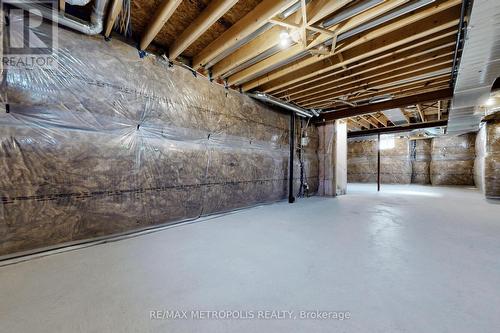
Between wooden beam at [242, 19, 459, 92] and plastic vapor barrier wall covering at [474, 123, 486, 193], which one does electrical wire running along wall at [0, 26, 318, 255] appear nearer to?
wooden beam at [242, 19, 459, 92]

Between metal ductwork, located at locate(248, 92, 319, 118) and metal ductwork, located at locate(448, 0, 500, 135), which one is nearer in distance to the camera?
metal ductwork, located at locate(448, 0, 500, 135)

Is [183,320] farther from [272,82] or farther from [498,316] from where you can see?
[272,82]

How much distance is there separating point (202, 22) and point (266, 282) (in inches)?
103

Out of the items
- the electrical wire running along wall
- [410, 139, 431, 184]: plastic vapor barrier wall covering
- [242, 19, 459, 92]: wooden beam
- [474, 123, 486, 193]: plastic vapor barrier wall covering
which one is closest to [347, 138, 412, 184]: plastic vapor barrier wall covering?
[410, 139, 431, 184]: plastic vapor barrier wall covering

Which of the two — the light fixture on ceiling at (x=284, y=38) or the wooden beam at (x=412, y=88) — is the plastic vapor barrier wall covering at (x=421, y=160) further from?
the light fixture on ceiling at (x=284, y=38)

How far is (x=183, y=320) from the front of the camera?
1.13m

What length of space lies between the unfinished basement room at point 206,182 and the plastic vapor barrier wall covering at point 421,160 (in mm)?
7014

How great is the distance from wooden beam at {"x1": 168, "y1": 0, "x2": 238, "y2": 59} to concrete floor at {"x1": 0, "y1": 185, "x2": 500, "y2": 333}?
7.77 feet

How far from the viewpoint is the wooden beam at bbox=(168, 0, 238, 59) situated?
203 cm

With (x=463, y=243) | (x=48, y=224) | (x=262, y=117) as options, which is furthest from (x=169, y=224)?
(x=463, y=243)

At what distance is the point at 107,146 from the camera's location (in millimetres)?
2443

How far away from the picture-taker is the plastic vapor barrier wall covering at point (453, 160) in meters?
8.95

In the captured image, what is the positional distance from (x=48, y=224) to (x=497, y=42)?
195 inches

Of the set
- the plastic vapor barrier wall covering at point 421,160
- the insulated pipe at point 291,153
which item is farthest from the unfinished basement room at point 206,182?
the plastic vapor barrier wall covering at point 421,160
